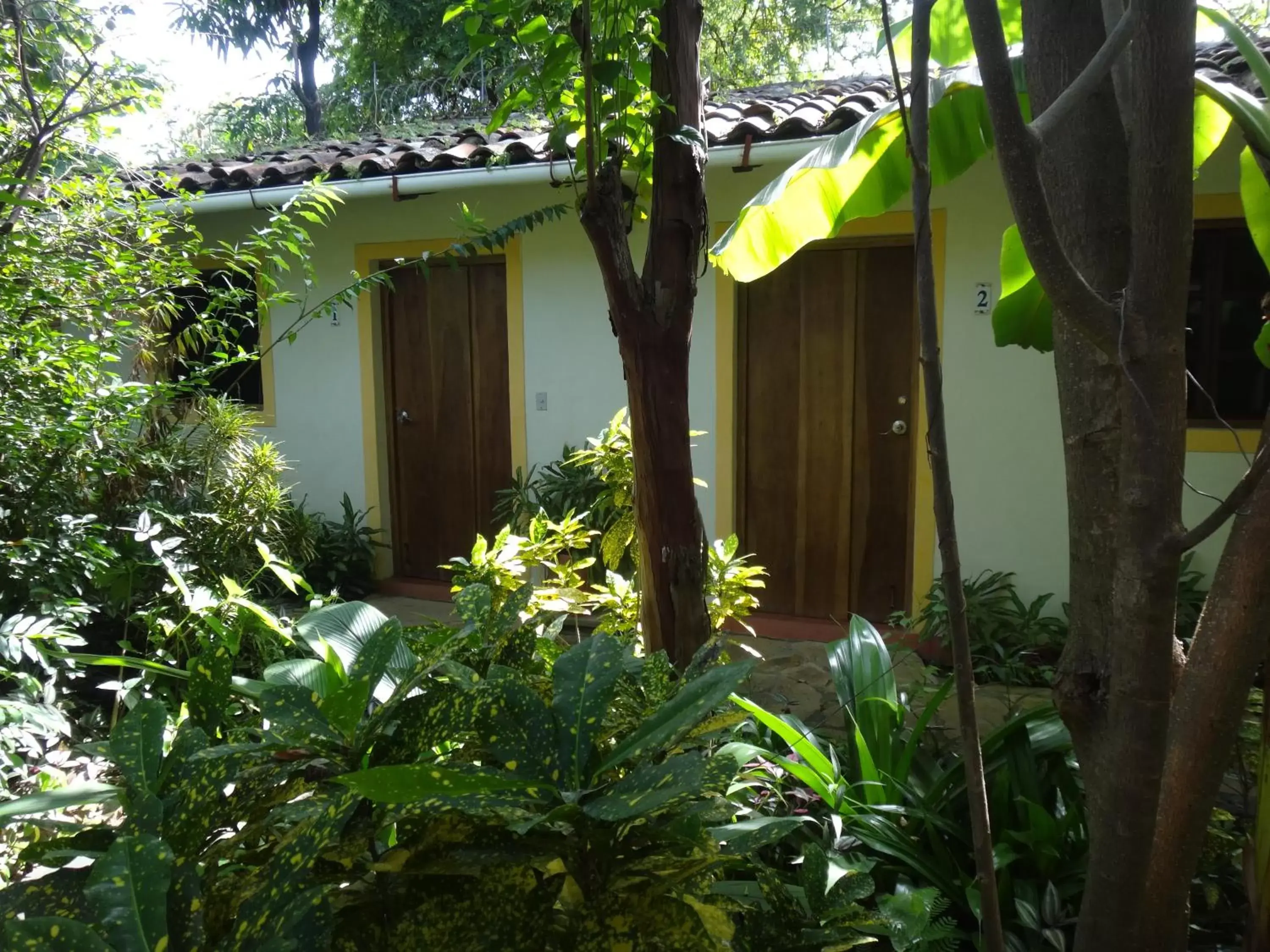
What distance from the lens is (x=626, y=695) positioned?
158 centimetres

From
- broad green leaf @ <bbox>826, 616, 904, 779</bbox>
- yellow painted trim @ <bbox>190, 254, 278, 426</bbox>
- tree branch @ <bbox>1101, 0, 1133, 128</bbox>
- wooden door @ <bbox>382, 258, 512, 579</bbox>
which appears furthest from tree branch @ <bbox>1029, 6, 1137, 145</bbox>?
yellow painted trim @ <bbox>190, 254, 278, 426</bbox>

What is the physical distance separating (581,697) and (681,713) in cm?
15

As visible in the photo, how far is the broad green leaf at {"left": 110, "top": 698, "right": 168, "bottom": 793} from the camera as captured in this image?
49.6 inches

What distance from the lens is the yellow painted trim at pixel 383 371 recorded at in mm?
5891

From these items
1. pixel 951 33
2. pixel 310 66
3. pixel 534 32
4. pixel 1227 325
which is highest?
pixel 310 66

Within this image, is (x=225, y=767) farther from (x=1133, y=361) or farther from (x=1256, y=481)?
(x=1256, y=481)

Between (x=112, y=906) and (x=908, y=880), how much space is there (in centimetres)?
172

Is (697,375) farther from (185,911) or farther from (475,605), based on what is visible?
(185,911)

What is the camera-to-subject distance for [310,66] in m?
16.0

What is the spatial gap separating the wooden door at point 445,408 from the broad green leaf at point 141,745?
4.83 metres

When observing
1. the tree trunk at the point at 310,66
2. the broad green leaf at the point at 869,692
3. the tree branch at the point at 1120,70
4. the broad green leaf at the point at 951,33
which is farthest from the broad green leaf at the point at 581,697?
the tree trunk at the point at 310,66

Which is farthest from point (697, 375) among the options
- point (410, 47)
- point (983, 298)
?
point (410, 47)

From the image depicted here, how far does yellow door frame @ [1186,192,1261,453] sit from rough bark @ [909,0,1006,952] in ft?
13.1

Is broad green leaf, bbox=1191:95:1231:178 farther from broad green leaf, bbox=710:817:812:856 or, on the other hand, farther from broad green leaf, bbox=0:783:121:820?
broad green leaf, bbox=0:783:121:820
